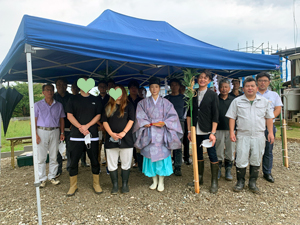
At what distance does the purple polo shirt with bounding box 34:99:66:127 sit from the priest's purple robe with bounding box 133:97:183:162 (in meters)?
1.24

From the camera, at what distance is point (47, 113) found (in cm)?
282

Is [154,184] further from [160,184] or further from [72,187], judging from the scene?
[72,187]

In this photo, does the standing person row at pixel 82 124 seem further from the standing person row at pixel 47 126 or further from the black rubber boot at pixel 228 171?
the black rubber boot at pixel 228 171

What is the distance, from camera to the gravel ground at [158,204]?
2.01m

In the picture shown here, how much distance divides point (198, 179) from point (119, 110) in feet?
4.63

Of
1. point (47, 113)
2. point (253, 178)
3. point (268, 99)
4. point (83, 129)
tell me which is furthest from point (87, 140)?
point (268, 99)

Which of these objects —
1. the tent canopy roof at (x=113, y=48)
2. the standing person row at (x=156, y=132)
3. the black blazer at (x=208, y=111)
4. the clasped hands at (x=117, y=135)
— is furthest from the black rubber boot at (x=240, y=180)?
the clasped hands at (x=117, y=135)

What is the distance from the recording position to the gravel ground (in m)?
2.01

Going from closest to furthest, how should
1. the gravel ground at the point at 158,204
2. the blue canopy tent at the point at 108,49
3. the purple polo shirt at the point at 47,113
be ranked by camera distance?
the blue canopy tent at the point at 108,49 → the gravel ground at the point at 158,204 → the purple polo shirt at the point at 47,113

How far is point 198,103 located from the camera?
263cm

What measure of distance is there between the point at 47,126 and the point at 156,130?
1616mm

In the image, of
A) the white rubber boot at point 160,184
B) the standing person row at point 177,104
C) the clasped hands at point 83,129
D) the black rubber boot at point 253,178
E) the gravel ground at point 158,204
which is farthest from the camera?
the standing person row at point 177,104

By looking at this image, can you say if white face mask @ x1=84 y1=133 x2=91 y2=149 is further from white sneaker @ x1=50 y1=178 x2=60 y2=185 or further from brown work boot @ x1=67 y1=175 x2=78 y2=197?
white sneaker @ x1=50 y1=178 x2=60 y2=185

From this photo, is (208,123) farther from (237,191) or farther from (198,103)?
(237,191)
